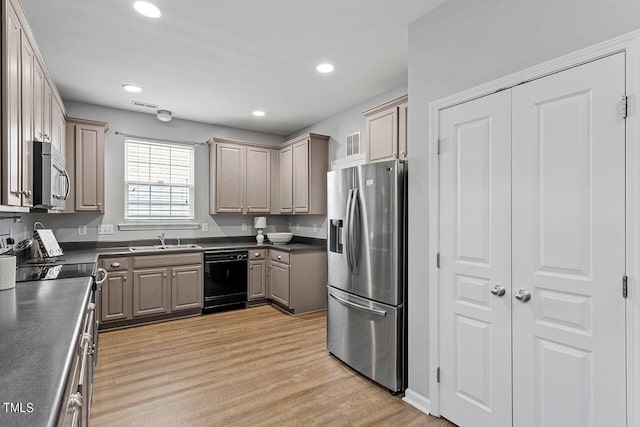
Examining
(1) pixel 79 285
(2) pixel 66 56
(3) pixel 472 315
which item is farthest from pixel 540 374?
(2) pixel 66 56

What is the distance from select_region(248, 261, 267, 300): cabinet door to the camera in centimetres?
465

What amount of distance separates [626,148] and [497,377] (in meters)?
1.30

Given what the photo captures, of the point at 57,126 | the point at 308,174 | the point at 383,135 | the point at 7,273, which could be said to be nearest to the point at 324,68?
the point at 383,135

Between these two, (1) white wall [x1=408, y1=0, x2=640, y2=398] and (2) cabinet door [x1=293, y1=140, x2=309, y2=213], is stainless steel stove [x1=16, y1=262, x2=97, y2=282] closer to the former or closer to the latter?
(1) white wall [x1=408, y1=0, x2=640, y2=398]

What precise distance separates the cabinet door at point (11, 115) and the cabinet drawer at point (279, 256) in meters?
2.91

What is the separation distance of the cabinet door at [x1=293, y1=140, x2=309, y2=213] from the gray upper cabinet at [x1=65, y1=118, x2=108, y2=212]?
7.87 feet

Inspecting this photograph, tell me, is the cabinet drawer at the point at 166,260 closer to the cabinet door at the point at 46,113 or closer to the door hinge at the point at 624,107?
the cabinet door at the point at 46,113

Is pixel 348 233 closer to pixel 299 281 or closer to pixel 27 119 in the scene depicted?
pixel 299 281

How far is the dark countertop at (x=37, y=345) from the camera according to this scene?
2.48ft

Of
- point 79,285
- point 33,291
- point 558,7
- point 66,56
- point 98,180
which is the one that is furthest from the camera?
point 98,180

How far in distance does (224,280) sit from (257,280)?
47 cm

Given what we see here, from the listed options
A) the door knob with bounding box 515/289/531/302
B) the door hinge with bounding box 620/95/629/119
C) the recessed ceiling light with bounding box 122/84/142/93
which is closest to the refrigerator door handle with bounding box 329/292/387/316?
the door knob with bounding box 515/289/531/302

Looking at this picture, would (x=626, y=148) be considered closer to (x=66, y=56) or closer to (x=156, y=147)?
(x=66, y=56)

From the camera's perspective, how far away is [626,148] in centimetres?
138
